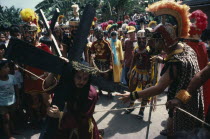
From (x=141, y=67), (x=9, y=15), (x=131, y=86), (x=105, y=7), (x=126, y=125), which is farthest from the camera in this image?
(x=105, y=7)

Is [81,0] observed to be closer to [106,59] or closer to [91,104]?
[106,59]

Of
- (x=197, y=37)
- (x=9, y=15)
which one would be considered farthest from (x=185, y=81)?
(x=9, y=15)

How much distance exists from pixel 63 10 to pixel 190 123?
28.6 m

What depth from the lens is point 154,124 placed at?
15.9 feet

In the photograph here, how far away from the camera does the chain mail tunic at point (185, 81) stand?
2.90 meters

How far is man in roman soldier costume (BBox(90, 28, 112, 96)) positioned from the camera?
21.0ft

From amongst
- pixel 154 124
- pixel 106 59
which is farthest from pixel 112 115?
pixel 106 59

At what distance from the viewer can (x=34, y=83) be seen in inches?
181

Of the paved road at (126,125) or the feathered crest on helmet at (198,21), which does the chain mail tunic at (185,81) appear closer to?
the paved road at (126,125)

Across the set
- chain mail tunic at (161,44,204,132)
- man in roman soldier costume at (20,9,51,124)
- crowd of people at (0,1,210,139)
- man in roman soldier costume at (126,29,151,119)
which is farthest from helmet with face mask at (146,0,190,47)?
man in roman soldier costume at (20,9,51,124)

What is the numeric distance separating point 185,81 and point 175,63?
327 millimetres

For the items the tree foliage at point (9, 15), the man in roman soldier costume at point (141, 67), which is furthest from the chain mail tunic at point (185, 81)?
the tree foliage at point (9, 15)

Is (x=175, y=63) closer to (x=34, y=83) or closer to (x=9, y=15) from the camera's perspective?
(x=34, y=83)

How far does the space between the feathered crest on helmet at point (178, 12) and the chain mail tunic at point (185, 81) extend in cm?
29
